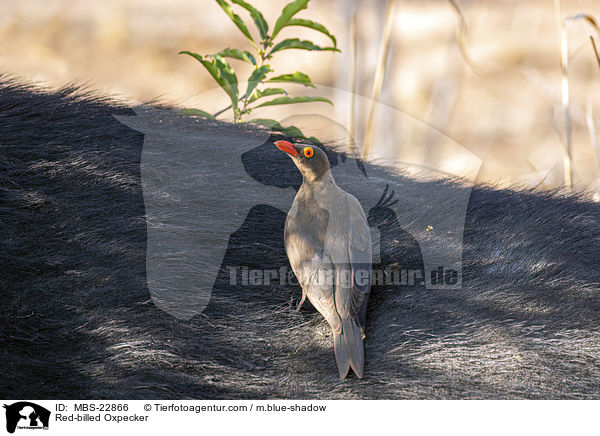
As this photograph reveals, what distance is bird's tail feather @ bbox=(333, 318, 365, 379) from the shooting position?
88 centimetres

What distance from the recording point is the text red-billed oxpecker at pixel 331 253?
2.90 feet

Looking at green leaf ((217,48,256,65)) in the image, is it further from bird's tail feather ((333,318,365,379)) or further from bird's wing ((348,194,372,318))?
bird's tail feather ((333,318,365,379))

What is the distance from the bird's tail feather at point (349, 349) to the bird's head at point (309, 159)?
0.79 feet

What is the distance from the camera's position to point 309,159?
934mm

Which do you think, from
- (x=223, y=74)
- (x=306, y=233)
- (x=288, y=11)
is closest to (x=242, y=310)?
(x=306, y=233)

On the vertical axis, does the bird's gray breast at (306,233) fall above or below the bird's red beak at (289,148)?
below

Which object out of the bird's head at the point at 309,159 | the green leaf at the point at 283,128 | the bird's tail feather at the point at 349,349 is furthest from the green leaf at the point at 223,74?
the bird's tail feather at the point at 349,349

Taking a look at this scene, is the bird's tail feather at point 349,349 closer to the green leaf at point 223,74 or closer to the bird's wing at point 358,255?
the bird's wing at point 358,255

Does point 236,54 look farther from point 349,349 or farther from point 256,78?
point 349,349

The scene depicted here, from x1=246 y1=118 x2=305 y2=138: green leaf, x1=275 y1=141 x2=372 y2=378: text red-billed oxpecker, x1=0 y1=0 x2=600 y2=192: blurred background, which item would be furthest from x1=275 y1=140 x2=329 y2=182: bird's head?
x1=0 y1=0 x2=600 y2=192: blurred background

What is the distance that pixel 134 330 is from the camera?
0.93 metres
